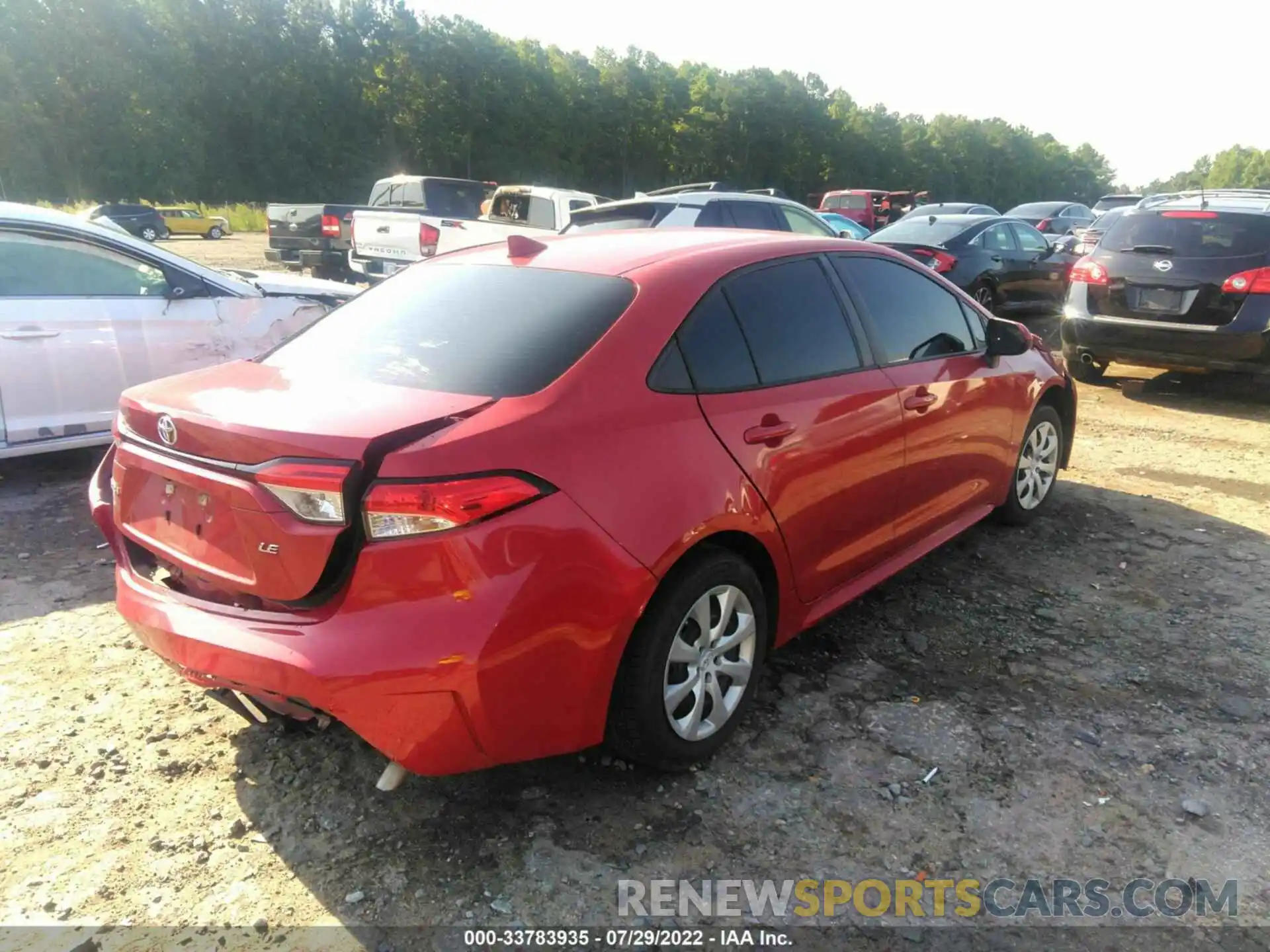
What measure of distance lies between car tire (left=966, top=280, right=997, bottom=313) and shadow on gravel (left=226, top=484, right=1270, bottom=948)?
7.58 metres

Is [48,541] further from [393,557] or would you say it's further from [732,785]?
[732,785]

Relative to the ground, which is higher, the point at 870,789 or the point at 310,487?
the point at 310,487

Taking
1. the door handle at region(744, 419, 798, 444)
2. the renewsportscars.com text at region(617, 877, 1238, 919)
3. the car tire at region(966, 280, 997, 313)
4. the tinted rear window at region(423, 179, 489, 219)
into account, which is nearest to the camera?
the renewsportscars.com text at region(617, 877, 1238, 919)

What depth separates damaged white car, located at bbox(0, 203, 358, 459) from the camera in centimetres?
509

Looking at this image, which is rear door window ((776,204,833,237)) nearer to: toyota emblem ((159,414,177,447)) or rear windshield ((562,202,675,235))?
rear windshield ((562,202,675,235))

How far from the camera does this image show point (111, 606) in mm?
3936

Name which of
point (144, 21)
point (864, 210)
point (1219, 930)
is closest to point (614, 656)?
point (1219, 930)

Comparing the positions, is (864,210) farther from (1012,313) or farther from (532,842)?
(532,842)

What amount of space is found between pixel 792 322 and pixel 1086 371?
675 centimetres

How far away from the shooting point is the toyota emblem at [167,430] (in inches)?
98.8

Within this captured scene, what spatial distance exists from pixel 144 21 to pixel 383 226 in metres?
44.5

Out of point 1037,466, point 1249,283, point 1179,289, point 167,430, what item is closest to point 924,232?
point 1179,289

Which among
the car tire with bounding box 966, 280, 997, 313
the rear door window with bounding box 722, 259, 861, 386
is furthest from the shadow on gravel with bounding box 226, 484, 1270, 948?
the car tire with bounding box 966, 280, 997, 313

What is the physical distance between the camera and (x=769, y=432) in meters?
2.94
